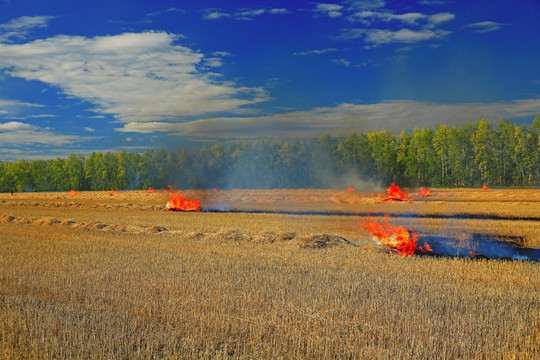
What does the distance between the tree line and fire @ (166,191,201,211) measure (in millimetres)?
1252

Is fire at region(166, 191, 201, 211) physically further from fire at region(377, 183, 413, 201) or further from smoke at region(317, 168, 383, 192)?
fire at region(377, 183, 413, 201)

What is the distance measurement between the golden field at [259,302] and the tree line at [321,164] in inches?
585

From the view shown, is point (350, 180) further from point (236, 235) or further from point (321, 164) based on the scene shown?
point (236, 235)

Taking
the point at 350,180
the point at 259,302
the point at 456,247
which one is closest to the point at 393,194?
the point at 350,180

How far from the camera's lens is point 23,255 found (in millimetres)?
15305

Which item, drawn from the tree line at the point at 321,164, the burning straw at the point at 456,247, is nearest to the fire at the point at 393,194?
the tree line at the point at 321,164

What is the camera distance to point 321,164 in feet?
109

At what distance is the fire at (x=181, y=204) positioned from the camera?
40219mm

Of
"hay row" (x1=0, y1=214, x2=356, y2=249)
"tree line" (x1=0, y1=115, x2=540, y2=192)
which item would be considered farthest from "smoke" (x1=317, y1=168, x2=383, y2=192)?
"hay row" (x1=0, y1=214, x2=356, y2=249)

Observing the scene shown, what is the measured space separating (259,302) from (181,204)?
31.9 m

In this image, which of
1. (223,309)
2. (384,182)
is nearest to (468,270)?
(223,309)

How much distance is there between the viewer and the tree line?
1288 inches

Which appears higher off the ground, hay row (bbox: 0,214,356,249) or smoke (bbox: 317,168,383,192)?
smoke (bbox: 317,168,383,192)

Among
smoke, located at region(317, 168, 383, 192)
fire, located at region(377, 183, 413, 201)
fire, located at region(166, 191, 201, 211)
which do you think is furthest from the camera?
fire, located at region(166, 191, 201, 211)
